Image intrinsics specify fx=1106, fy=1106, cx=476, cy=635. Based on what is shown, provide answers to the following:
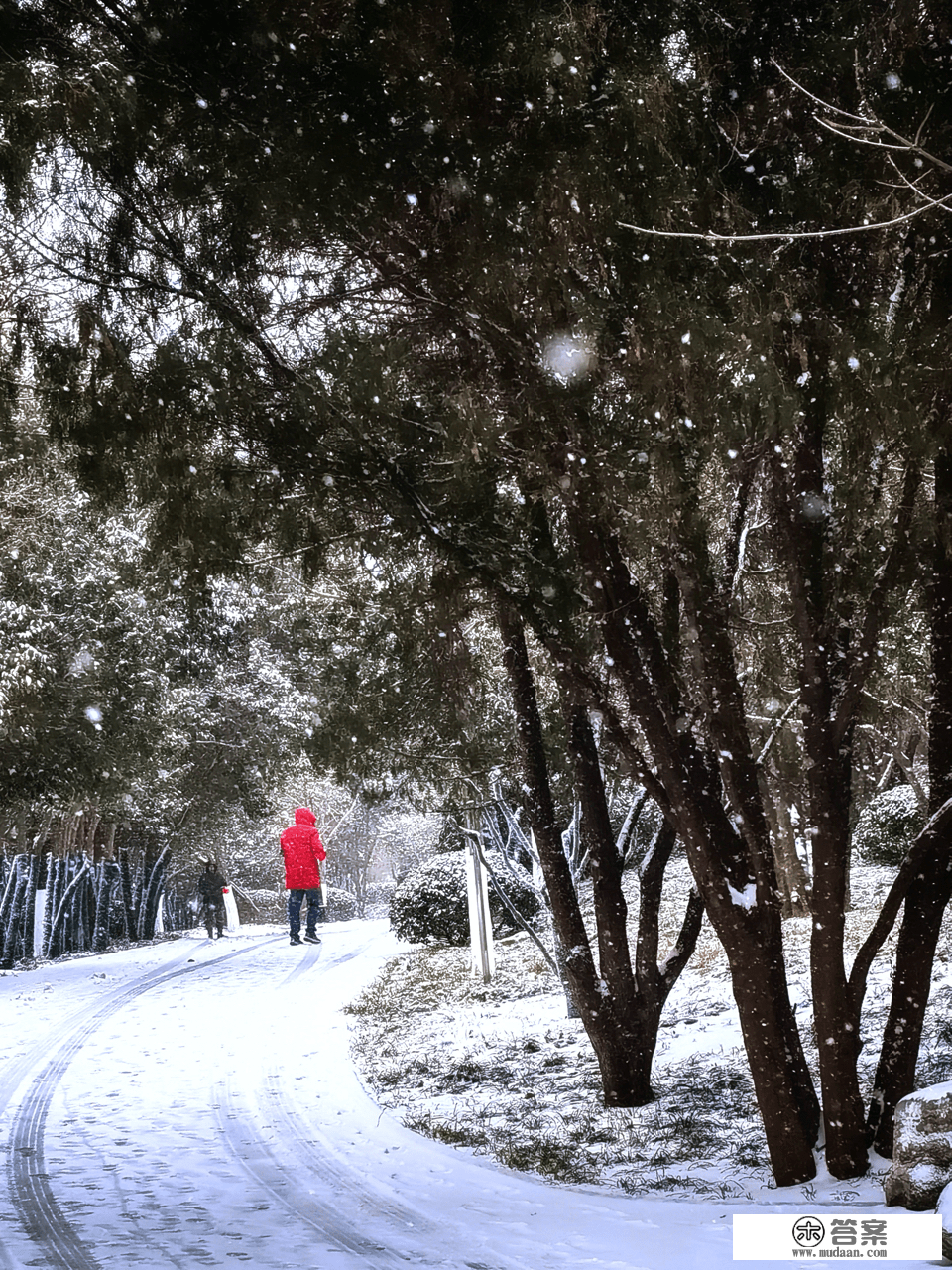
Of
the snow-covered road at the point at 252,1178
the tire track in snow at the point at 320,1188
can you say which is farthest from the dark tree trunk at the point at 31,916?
the tire track in snow at the point at 320,1188

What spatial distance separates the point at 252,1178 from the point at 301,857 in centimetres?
1133

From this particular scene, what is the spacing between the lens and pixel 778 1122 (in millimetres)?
4578

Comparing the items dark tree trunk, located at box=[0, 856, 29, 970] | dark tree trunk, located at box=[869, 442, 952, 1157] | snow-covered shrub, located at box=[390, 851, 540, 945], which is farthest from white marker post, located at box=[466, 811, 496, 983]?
dark tree trunk, located at box=[0, 856, 29, 970]

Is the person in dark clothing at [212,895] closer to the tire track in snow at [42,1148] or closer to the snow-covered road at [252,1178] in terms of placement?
the tire track in snow at [42,1148]

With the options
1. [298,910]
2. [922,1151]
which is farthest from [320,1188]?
[298,910]

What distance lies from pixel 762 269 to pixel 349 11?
1880mm

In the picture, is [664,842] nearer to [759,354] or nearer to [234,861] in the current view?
[759,354]

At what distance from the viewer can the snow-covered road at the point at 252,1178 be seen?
3928 millimetres

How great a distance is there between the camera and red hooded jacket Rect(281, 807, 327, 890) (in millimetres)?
16156

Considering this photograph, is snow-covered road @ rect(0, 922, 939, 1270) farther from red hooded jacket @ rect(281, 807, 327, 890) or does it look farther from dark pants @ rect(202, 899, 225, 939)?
dark pants @ rect(202, 899, 225, 939)

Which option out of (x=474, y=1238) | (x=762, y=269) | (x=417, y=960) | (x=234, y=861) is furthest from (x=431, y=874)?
(x=234, y=861)

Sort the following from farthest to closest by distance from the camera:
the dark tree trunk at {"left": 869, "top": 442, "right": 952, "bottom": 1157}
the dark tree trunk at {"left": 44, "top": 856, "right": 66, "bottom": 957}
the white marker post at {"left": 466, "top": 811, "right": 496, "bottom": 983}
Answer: the dark tree trunk at {"left": 44, "top": 856, "right": 66, "bottom": 957}, the white marker post at {"left": 466, "top": 811, "right": 496, "bottom": 983}, the dark tree trunk at {"left": 869, "top": 442, "right": 952, "bottom": 1157}

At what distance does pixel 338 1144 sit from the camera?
18.4ft

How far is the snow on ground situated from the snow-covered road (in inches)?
0.6
